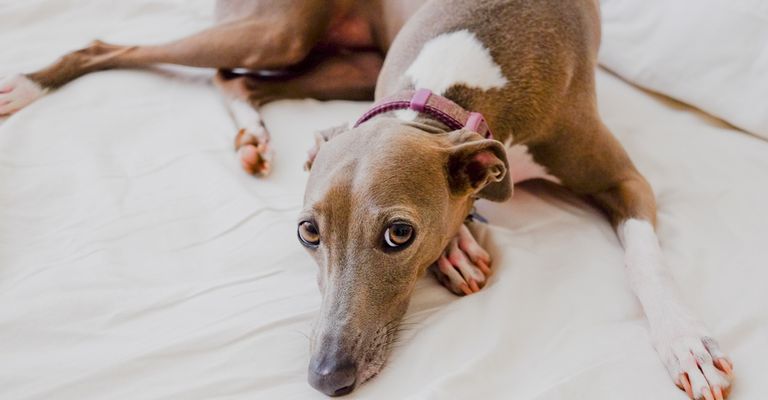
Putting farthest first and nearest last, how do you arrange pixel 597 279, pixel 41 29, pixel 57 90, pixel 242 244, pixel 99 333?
pixel 41 29 < pixel 57 90 < pixel 242 244 < pixel 597 279 < pixel 99 333

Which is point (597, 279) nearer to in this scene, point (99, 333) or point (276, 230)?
point (276, 230)

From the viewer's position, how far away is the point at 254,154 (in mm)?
2227

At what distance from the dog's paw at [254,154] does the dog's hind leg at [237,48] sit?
508 millimetres

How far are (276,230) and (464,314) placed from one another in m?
0.60

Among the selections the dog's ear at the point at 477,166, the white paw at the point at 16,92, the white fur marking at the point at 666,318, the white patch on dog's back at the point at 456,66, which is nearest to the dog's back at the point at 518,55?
the white patch on dog's back at the point at 456,66

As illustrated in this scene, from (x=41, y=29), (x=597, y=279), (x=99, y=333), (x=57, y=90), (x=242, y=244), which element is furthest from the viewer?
(x=41, y=29)

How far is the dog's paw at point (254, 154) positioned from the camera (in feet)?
7.29

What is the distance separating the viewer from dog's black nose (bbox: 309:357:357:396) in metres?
1.46

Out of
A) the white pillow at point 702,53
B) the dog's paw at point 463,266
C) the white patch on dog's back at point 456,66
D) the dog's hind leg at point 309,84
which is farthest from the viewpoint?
the dog's hind leg at point 309,84

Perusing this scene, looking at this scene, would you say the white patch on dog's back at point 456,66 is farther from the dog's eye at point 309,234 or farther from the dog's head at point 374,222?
the dog's eye at point 309,234

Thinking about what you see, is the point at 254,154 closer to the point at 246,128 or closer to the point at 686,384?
the point at 246,128

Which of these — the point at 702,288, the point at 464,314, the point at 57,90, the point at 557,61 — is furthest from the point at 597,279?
the point at 57,90

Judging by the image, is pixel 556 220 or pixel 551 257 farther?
pixel 556 220

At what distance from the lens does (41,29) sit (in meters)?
2.95
